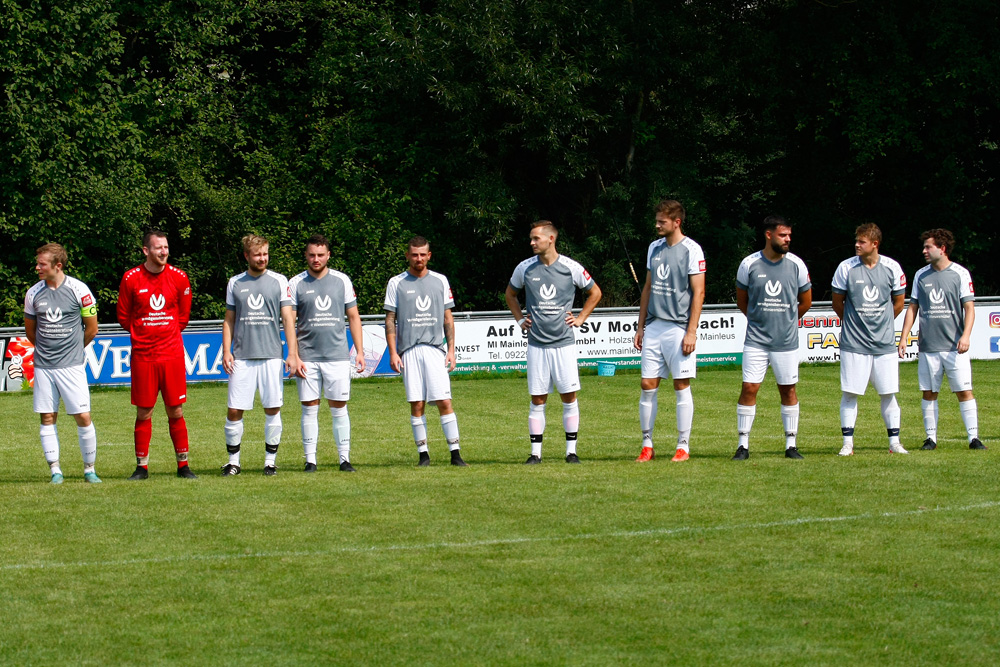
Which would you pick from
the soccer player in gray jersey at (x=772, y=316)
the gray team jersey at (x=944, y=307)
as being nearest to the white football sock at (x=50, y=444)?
the soccer player in gray jersey at (x=772, y=316)

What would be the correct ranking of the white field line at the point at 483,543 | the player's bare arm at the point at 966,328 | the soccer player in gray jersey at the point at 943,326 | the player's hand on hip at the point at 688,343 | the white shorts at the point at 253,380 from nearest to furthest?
the white field line at the point at 483,543
the white shorts at the point at 253,380
the player's hand on hip at the point at 688,343
the player's bare arm at the point at 966,328
the soccer player in gray jersey at the point at 943,326

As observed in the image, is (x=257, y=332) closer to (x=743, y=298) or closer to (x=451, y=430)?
(x=451, y=430)

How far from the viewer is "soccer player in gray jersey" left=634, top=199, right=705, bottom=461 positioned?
11.2m

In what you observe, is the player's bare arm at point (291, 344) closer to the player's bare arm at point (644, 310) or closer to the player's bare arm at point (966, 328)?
the player's bare arm at point (644, 310)

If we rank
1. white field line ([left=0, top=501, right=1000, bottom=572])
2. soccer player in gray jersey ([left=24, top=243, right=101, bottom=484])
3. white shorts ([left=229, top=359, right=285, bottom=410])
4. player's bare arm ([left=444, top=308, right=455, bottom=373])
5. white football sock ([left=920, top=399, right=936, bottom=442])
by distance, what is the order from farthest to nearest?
white football sock ([left=920, top=399, right=936, bottom=442]), player's bare arm ([left=444, top=308, right=455, bottom=373]), white shorts ([left=229, top=359, right=285, bottom=410]), soccer player in gray jersey ([left=24, top=243, right=101, bottom=484]), white field line ([left=0, top=501, right=1000, bottom=572])

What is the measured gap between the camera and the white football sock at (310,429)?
11266mm

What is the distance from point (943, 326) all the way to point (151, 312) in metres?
7.37

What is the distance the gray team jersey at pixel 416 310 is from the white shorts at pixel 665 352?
6.04 ft

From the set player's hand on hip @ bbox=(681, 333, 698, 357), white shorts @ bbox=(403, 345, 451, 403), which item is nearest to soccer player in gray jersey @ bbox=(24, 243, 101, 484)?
white shorts @ bbox=(403, 345, 451, 403)

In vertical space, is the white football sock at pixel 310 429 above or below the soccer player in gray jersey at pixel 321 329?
below

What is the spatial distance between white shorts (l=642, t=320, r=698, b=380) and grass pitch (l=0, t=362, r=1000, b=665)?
0.85 meters

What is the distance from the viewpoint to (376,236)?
3522 centimetres

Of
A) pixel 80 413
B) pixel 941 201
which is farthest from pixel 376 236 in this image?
pixel 80 413

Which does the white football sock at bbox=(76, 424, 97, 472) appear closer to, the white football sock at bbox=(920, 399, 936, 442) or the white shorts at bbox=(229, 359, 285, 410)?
the white shorts at bbox=(229, 359, 285, 410)
